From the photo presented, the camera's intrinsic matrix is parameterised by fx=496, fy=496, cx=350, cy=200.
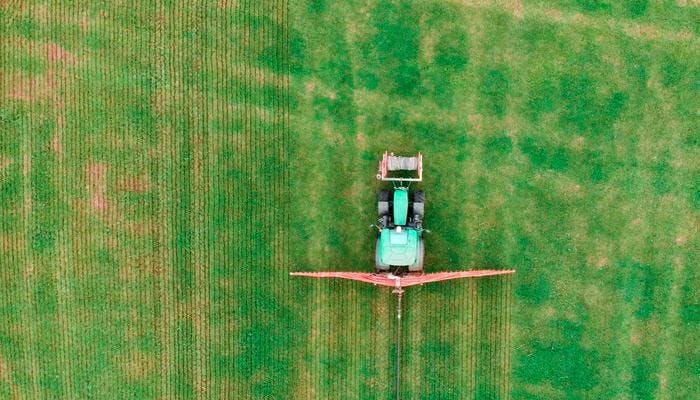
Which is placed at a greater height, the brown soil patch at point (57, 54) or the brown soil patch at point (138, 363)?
the brown soil patch at point (57, 54)

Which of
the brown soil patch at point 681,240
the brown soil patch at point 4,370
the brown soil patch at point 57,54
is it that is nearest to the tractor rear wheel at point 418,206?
the brown soil patch at point 681,240

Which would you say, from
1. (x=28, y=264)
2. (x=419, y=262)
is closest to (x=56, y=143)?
(x=28, y=264)

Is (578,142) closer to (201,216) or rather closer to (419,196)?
(419,196)

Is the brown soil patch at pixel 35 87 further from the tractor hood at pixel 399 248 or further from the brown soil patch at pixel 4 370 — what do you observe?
the tractor hood at pixel 399 248

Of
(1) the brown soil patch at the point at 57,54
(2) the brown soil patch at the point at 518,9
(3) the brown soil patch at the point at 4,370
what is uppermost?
(2) the brown soil patch at the point at 518,9

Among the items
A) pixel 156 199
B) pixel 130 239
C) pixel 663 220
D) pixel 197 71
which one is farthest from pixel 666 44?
pixel 130 239

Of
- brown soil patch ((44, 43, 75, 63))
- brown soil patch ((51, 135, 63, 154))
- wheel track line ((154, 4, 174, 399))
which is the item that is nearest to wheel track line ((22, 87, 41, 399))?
brown soil patch ((51, 135, 63, 154))
